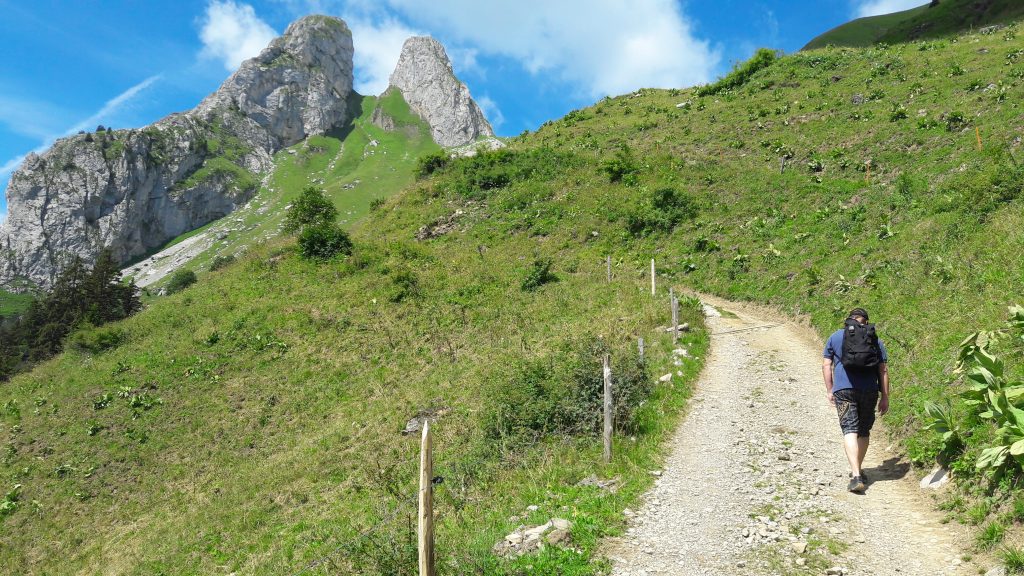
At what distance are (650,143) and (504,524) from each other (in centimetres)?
4398

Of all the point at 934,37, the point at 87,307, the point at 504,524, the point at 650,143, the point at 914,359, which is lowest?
the point at 504,524

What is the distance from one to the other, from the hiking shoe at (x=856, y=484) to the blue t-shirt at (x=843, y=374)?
1373 mm

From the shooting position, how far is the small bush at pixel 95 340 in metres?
27.3

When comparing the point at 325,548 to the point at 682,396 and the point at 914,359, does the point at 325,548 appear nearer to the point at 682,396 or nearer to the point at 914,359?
the point at 682,396

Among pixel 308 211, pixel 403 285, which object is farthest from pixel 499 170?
pixel 403 285

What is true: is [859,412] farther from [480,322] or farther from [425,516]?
[480,322]

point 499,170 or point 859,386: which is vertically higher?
point 499,170

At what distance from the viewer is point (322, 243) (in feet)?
119

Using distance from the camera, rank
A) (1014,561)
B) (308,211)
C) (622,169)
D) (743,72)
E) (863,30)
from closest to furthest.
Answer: (1014,561)
(622,169)
(308,211)
(743,72)
(863,30)

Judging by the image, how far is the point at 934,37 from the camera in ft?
178

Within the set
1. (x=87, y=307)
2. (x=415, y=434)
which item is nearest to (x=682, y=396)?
(x=415, y=434)

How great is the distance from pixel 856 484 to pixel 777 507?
1.30m

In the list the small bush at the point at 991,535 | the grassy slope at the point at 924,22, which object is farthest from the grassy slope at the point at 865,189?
the grassy slope at the point at 924,22

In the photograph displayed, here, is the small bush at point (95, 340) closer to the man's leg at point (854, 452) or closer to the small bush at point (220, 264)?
the small bush at point (220, 264)
